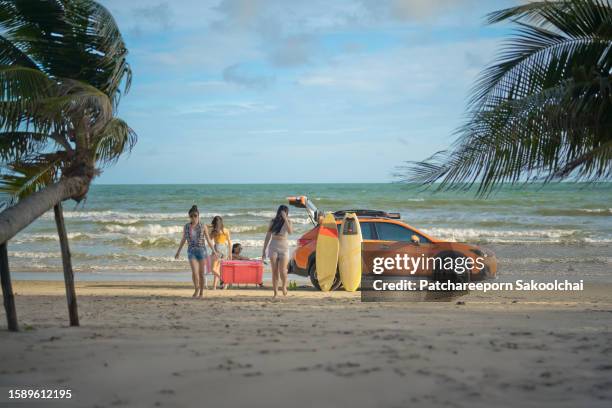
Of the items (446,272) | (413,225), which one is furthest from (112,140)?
(413,225)

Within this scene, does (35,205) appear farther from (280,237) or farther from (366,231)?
(366,231)

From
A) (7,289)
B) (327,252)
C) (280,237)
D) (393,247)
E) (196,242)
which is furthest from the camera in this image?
(393,247)

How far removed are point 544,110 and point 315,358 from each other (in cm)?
306

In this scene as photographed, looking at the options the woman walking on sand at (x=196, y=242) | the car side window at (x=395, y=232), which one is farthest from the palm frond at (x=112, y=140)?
the car side window at (x=395, y=232)

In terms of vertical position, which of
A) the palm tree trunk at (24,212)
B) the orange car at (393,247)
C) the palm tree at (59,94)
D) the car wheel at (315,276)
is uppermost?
the palm tree at (59,94)

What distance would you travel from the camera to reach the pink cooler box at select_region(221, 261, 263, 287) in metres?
13.9

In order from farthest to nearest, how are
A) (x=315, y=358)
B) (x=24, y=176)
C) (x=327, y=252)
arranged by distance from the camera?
1. (x=327, y=252)
2. (x=24, y=176)
3. (x=315, y=358)

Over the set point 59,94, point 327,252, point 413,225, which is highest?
point 59,94

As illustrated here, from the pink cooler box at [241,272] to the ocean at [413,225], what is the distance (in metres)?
3.38

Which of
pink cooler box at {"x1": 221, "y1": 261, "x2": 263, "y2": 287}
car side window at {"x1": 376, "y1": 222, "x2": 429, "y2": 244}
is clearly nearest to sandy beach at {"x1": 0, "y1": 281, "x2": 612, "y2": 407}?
car side window at {"x1": 376, "y1": 222, "x2": 429, "y2": 244}

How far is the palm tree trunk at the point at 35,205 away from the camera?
5743 millimetres

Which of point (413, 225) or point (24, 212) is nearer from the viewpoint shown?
point (24, 212)

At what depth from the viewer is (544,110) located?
5.90m

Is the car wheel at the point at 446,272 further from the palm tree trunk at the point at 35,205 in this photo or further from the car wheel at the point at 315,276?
the palm tree trunk at the point at 35,205
